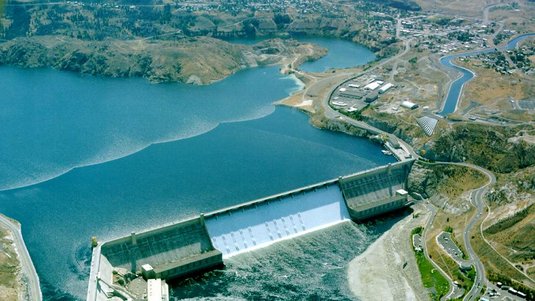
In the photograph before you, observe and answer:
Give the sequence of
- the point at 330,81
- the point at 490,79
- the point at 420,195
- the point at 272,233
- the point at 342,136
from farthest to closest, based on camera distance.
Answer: the point at 330,81 → the point at 490,79 → the point at 342,136 → the point at 420,195 → the point at 272,233

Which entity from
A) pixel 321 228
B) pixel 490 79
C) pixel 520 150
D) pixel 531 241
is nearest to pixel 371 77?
pixel 490 79

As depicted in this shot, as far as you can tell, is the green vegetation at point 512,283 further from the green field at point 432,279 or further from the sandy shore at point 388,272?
the sandy shore at point 388,272

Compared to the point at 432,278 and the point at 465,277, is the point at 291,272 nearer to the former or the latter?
the point at 432,278

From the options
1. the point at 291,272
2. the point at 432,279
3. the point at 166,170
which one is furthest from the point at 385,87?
the point at 291,272

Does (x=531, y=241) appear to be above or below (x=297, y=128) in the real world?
above

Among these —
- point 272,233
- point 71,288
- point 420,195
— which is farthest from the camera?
point 420,195

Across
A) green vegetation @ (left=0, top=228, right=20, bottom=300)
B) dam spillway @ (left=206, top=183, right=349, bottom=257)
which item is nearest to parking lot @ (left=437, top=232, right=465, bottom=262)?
dam spillway @ (left=206, top=183, right=349, bottom=257)

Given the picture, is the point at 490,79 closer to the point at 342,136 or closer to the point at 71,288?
the point at 342,136
